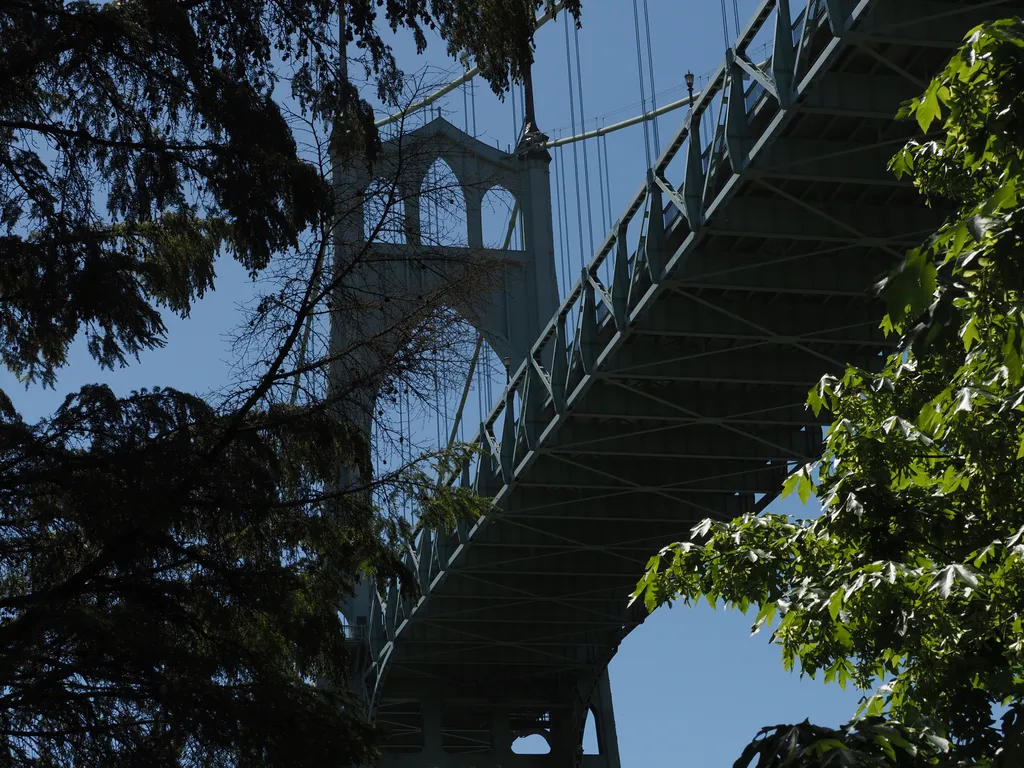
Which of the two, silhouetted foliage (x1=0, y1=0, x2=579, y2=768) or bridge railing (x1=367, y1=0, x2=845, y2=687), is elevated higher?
bridge railing (x1=367, y1=0, x2=845, y2=687)

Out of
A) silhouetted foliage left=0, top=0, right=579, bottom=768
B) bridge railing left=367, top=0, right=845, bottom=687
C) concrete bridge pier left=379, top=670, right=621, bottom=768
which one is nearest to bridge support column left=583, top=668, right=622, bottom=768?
concrete bridge pier left=379, top=670, right=621, bottom=768

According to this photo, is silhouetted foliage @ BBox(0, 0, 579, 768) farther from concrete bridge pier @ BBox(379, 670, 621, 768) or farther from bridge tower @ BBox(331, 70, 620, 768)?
concrete bridge pier @ BBox(379, 670, 621, 768)

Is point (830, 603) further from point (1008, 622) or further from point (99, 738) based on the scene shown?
point (99, 738)

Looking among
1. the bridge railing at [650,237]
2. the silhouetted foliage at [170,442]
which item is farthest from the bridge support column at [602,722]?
the silhouetted foliage at [170,442]

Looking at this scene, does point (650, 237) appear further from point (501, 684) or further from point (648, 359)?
point (501, 684)

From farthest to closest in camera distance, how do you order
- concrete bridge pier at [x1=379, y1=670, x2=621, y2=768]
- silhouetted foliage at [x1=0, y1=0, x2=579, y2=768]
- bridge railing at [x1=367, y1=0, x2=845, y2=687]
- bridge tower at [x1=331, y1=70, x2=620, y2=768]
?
concrete bridge pier at [x1=379, y1=670, x2=621, y2=768]
bridge tower at [x1=331, y1=70, x2=620, y2=768]
bridge railing at [x1=367, y1=0, x2=845, y2=687]
silhouetted foliage at [x1=0, y1=0, x2=579, y2=768]

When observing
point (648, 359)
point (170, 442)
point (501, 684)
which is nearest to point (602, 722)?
point (501, 684)

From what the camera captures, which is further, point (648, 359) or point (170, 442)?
point (648, 359)

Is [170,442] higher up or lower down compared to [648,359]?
lower down

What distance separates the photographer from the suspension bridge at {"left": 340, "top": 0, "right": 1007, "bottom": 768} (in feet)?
49.0

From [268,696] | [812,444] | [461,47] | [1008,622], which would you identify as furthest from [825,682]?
[812,444]

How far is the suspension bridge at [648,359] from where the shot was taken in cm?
1492

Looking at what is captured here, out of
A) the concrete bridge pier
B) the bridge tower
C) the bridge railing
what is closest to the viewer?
the bridge railing

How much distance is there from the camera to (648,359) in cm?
2064
